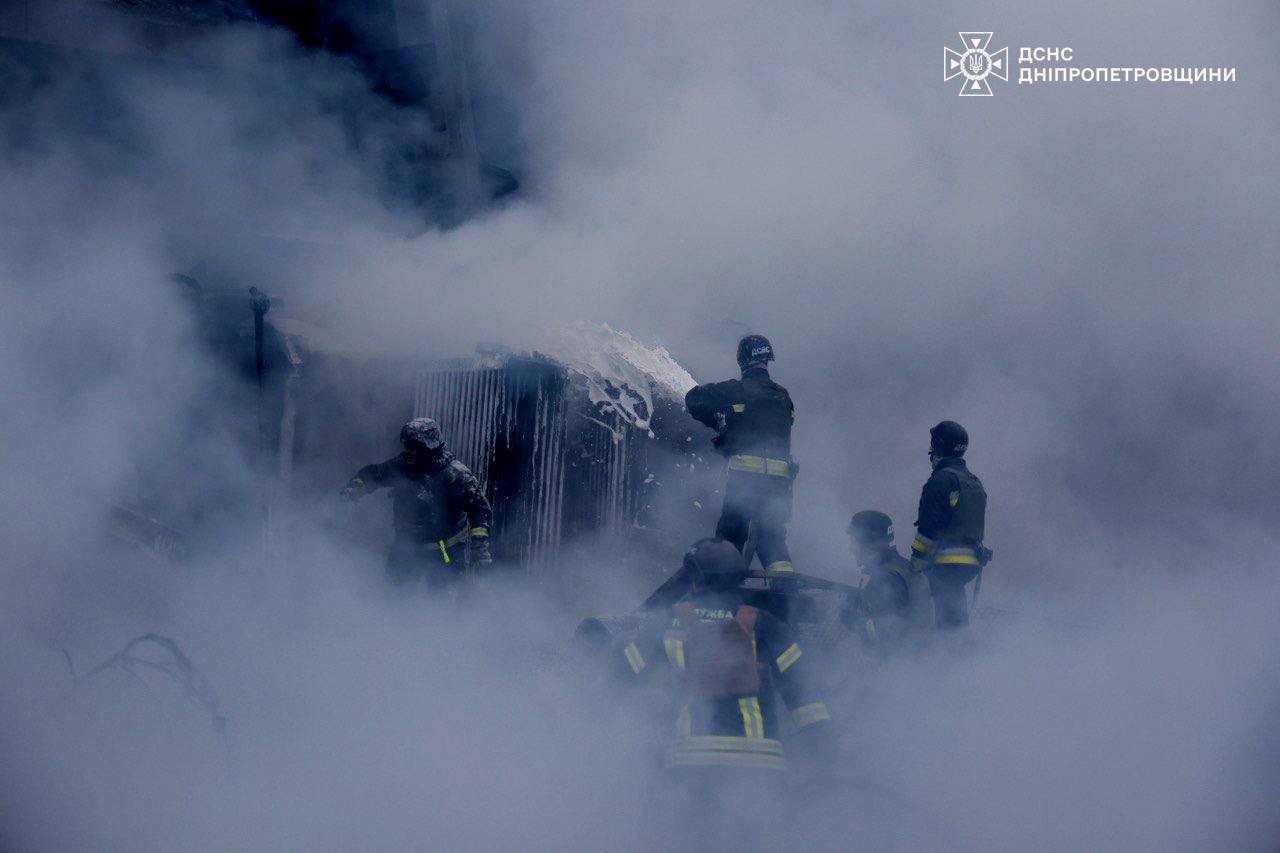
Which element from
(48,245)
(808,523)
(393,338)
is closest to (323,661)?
(393,338)

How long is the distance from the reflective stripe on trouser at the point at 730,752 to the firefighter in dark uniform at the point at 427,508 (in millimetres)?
2966

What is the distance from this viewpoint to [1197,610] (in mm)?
6582

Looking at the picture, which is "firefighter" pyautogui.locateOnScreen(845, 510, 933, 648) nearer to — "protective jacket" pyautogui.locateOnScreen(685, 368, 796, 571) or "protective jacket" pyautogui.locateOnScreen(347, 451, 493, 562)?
"protective jacket" pyautogui.locateOnScreen(685, 368, 796, 571)

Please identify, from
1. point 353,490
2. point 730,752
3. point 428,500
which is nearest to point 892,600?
point 730,752

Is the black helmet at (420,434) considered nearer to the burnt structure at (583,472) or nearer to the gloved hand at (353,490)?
the gloved hand at (353,490)

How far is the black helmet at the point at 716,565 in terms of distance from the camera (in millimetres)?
3666

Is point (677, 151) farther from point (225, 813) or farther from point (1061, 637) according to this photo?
point (225, 813)

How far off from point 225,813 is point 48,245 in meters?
4.22

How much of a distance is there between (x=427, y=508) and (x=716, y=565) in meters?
2.88

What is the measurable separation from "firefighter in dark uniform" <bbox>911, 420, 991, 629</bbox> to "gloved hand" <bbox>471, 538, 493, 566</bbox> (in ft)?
9.59

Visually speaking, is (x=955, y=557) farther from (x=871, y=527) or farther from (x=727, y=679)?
(x=727, y=679)

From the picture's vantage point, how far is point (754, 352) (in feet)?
17.8

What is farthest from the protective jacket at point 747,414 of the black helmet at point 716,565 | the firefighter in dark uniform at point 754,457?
the black helmet at point 716,565

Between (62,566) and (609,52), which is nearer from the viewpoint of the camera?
(62,566)
